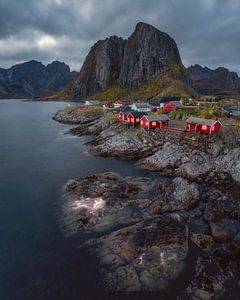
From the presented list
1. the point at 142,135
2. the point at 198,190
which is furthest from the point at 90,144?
the point at 198,190

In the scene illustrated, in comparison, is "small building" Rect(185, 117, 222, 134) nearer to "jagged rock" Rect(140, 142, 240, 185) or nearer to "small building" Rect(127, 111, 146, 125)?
"jagged rock" Rect(140, 142, 240, 185)

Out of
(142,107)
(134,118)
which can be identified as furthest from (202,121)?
(142,107)

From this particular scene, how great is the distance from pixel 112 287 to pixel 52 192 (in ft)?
65.0

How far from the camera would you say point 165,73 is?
19562cm

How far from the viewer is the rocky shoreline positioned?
19734 mm

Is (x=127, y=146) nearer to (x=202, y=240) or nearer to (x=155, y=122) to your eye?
(x=155, y=122)

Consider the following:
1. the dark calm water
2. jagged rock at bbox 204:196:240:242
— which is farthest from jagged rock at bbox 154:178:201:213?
the dark calm water

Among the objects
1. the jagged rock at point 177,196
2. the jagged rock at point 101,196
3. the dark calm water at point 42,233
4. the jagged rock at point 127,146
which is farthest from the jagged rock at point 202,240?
the jagged rock at point 127,146

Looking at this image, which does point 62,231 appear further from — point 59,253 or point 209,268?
point 209,268

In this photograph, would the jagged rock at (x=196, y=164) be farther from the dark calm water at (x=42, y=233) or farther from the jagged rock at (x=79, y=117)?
the jagged rock at (x=79, y=117)

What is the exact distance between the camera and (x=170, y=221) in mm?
26844

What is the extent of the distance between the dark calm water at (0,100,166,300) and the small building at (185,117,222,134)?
16987 mm

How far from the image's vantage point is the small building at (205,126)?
49.2 meters

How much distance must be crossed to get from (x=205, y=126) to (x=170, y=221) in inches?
1157
